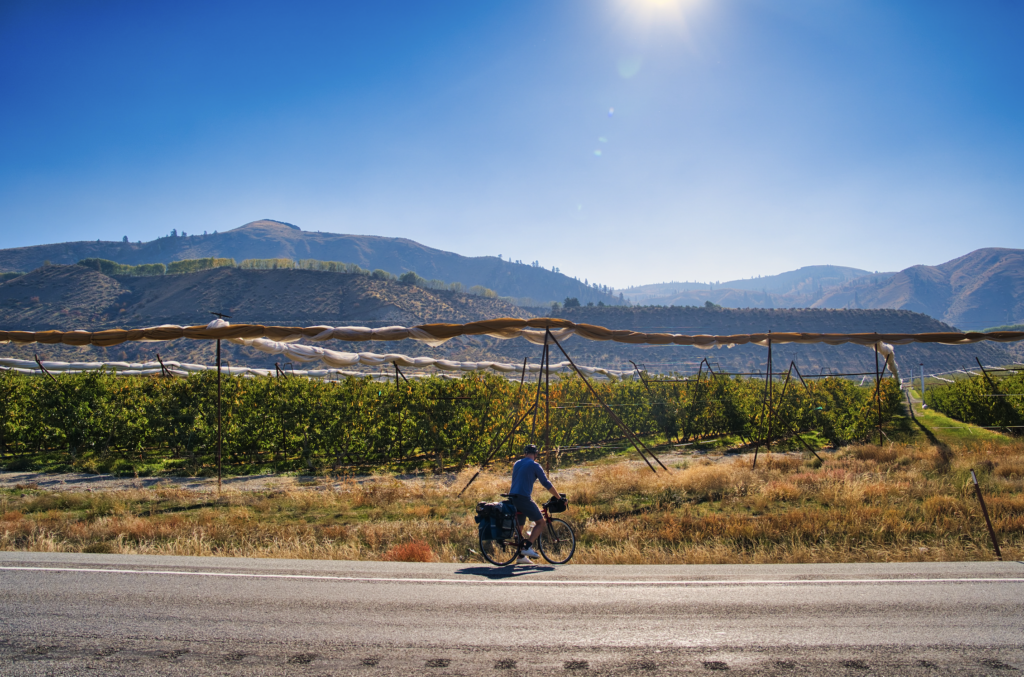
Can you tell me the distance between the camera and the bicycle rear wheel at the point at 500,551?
25.8 feet

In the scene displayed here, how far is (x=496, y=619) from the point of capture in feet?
18.5

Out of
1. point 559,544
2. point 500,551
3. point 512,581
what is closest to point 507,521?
point 500,551

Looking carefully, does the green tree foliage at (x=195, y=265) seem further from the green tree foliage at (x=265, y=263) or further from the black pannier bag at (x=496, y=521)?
the black pannier bag at (x=496, y=521)

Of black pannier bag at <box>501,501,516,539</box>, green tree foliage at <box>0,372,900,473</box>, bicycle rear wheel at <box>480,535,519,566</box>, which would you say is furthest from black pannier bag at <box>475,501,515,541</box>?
green tree foliage at <box>0,372,900,473</box>

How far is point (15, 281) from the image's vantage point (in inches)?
4734

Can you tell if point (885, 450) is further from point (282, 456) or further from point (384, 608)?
point (282, 456)

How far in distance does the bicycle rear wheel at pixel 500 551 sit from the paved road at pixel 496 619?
0.31 meters

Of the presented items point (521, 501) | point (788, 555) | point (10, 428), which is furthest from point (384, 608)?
point (10, 428)

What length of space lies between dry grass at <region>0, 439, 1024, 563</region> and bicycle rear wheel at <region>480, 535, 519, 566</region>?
0.57m

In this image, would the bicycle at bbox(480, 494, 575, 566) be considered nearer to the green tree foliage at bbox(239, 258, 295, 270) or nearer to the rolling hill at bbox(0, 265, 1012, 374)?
the rolling hill at bbox(0, 265, 1012, 374)

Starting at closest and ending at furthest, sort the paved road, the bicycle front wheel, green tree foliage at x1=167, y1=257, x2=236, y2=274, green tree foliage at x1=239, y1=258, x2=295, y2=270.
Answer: the paved road → the bicycle front wheel → green tree foliage at x1=239, y1=258, x2=295, y2=270 → green tree foliage at x1=167, y1=257, x2=236, y2=274

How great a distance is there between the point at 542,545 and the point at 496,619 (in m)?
2.89

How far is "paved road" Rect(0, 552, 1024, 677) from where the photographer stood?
186 inches

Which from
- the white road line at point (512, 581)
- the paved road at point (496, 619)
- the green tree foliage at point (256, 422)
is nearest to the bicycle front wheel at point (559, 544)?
the paved road at point (496, 619)
